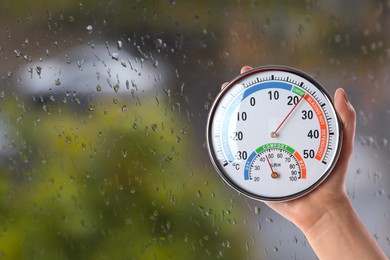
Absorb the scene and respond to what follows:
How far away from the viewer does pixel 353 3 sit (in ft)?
3.61

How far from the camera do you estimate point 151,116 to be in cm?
120

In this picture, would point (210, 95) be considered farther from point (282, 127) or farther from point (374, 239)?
point (374, 239)

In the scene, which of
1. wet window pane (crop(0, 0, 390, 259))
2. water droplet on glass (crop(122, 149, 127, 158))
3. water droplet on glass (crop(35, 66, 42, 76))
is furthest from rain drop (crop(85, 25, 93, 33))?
water droplet on glass (crop(122, 149, 127, 158))

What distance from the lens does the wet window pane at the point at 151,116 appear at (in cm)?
109

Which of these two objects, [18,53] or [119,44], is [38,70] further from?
[119,44]

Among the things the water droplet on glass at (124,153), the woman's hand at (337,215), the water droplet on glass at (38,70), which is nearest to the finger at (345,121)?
the woman's hand at (337,215)

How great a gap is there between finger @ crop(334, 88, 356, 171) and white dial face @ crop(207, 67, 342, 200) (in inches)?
0.5

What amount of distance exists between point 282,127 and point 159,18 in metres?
0.32

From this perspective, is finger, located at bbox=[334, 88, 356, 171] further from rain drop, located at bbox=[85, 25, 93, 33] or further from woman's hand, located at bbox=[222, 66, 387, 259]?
rain drop, located at bbox=[85, 25, 93, 33]

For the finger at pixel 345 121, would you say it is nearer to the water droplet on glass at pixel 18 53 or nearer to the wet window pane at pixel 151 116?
the wet window pane at pixel 151 116

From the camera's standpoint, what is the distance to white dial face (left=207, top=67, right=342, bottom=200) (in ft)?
3.40

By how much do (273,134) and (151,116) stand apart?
25 centimetres

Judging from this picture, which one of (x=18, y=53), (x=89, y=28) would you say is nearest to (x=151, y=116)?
(x=89, y=28)

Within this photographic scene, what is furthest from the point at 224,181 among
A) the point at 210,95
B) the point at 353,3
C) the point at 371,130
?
the point at 353,3
